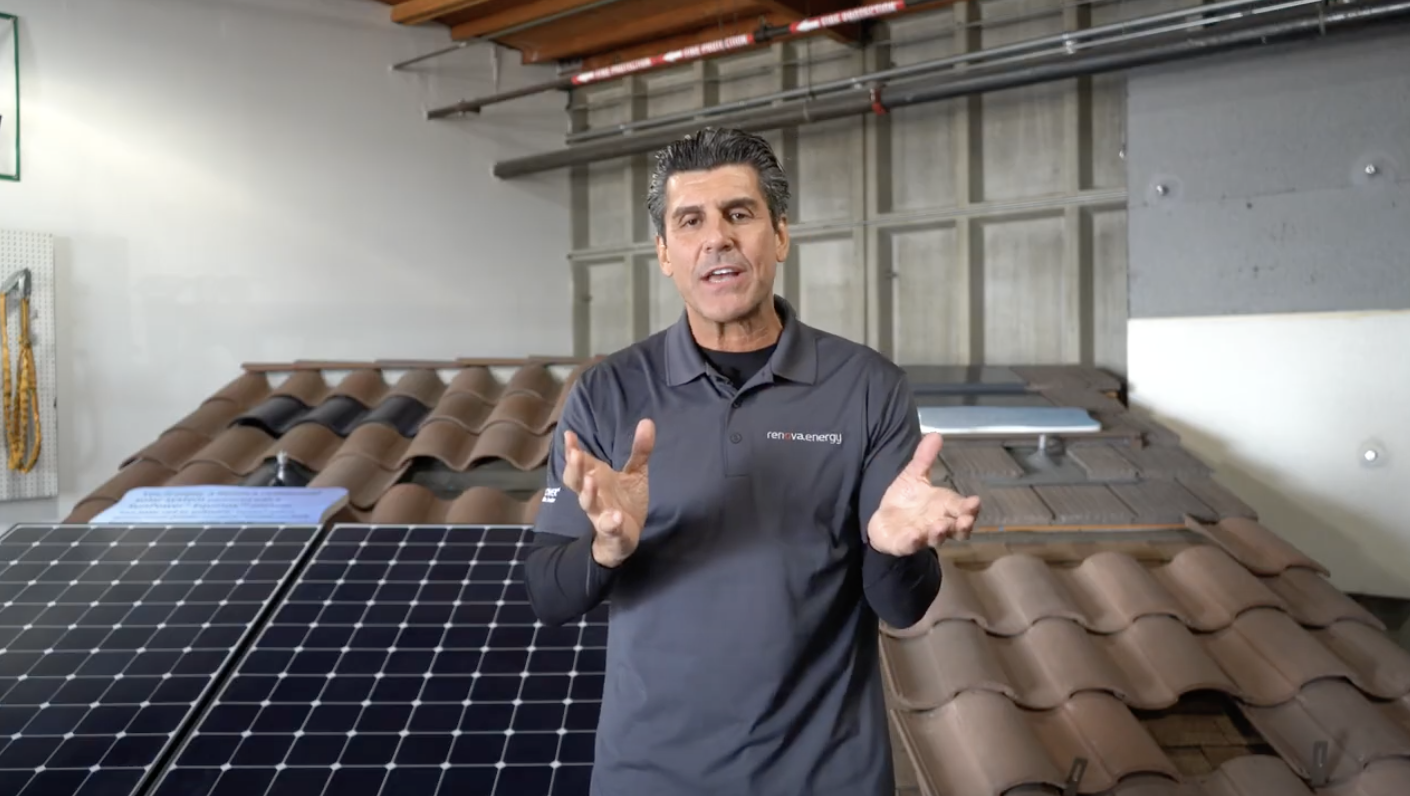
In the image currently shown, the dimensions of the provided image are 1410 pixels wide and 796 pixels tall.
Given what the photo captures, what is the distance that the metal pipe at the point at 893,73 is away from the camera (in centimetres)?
365

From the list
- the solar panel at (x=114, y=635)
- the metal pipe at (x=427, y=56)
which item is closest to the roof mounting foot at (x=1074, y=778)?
the solar panel at (x=114, y=635)

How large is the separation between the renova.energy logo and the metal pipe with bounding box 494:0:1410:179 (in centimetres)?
298

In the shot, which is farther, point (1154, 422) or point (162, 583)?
point (1154, 422)

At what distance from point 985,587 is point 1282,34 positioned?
2298 mm

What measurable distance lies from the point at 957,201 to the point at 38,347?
13.6 ft

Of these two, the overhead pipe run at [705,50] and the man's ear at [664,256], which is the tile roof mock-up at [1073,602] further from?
the overhead pipe run at [705,50]

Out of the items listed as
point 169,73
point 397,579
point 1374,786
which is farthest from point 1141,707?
point 169,73

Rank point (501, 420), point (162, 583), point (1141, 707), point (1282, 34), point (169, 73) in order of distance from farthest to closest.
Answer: point (169, 73)
point (501, 420)
point (1282, 34)
point (162, 583)
point (1141, 707)

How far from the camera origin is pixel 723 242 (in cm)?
139

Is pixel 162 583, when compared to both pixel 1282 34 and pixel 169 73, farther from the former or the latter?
pixel 1282 34

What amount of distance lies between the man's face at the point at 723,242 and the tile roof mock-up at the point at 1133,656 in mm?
1220

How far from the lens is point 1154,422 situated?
3.50 meters

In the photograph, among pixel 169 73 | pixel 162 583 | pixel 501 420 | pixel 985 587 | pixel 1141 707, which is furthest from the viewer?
pixel 169 73

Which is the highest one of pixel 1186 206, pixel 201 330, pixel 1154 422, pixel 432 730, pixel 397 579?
pixel 1186 206
